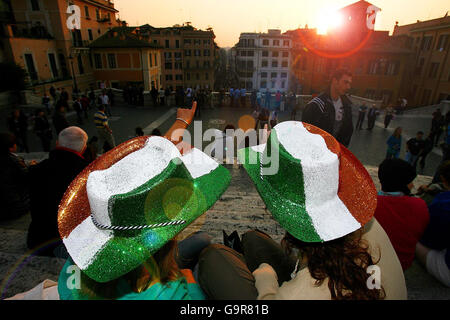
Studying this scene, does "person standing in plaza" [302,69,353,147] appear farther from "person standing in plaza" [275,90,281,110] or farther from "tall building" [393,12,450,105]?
"tall building" [393,12,450,105]

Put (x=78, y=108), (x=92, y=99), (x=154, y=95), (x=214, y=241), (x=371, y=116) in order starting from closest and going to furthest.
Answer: (x=214, y=241)
(x=78, y=108)
(x=371, y=116)
(x=92, y=99)
(x=154, y=95)

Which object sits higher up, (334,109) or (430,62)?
(430,62)

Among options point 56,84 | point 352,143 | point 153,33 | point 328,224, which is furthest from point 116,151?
point 153,33

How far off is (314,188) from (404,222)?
62.4 inches

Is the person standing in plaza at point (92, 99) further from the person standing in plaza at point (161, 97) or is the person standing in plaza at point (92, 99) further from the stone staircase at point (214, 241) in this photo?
the stone staircase at point (214, 241)

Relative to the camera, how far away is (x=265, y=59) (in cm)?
7450

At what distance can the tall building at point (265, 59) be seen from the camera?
72.4m

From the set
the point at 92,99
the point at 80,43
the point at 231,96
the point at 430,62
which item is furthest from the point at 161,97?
the point at 430,62

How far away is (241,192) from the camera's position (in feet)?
19.8

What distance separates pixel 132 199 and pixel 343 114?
4330 millimetres

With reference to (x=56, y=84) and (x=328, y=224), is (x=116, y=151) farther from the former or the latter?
(x=56, y=84)

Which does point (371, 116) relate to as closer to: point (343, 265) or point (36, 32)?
point (343, 265)

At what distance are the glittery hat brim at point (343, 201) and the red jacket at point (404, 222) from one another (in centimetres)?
89

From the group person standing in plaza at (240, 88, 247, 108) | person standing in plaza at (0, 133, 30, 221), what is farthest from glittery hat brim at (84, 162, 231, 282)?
person standing in plaza at (240, 88, 247, 108)
